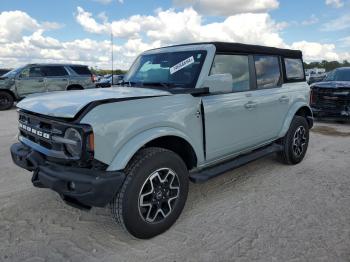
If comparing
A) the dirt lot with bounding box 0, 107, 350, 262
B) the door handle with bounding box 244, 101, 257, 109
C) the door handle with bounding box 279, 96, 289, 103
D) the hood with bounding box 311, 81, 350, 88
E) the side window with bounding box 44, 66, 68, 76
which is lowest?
the dirt lot with bounding box 0, 107, 350, 262

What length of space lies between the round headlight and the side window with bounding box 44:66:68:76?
Answer: 1266 centimetres

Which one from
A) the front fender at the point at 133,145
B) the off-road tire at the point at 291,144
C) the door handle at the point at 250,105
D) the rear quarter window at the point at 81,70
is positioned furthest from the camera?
the rear quarter window at the point at 81,70

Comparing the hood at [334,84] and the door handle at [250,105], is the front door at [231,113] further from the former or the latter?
the hood at [334,84]

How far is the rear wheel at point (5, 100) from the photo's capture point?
14.0 m

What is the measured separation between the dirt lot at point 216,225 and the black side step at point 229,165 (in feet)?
1.31

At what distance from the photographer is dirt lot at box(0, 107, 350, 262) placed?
2.93 metres

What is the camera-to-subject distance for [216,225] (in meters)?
3.44

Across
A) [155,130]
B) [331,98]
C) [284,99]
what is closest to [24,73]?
[331,98]

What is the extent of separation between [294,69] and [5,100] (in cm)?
1256

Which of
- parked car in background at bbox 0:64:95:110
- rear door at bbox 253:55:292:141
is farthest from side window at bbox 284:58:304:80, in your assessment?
parked car in background at bbox 0:64:95:110

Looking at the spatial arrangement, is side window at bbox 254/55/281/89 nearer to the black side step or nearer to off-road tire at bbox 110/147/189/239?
the black side step

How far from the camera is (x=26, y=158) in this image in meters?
3.28

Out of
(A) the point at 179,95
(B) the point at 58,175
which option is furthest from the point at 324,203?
(B) the point at 58,175

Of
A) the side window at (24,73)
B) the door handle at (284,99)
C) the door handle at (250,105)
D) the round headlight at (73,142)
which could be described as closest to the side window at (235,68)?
the door handle at (250,105)
